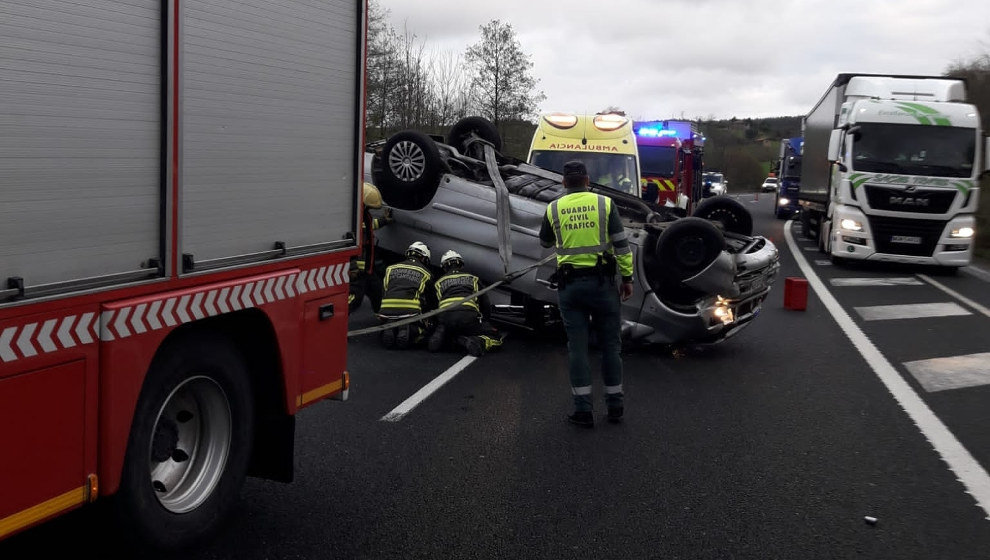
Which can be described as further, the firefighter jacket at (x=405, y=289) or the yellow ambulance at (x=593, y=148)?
the yellow ambulance at (x=593, y=148)

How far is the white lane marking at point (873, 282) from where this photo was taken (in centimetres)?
1581

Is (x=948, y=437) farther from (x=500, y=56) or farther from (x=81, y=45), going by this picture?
(x=500, y=56)

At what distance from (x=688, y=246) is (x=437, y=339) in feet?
8.30

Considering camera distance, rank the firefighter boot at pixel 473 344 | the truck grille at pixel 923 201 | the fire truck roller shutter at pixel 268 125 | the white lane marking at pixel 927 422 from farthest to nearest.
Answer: the truck grille at pixel 923 201, the firefighter boot at pixel 473 344, the white lane marking at pixel 927 422, the fire truck roller shutter at pixel 268 125

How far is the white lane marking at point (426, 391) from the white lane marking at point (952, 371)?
3987 mm

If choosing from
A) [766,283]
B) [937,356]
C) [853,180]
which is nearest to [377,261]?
[766,283]

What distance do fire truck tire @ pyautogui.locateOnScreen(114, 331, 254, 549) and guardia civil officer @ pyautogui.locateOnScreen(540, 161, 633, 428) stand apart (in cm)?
286

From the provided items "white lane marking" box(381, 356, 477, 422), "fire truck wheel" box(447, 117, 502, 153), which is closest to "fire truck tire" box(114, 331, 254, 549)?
"white lane marking" box(381, 356, 477, 422)

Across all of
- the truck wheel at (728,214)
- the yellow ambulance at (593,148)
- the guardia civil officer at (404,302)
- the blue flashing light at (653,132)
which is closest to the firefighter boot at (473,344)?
the guardia civil officer at (404,302)

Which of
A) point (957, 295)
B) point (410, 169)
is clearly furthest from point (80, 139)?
point (957, 295)

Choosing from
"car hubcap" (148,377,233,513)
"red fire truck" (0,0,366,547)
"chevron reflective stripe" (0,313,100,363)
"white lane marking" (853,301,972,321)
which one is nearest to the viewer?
"chevron reflective stripe" (0,313,100,363)

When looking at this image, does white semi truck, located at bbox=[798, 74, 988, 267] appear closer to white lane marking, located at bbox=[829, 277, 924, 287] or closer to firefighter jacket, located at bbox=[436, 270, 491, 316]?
white lane marking, located at bbox=[829, 277, 924, 287]

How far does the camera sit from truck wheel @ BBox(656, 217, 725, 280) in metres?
8.64

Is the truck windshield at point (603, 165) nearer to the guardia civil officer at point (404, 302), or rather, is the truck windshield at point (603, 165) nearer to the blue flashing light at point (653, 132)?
the blue flashing light at point (653, 132)
